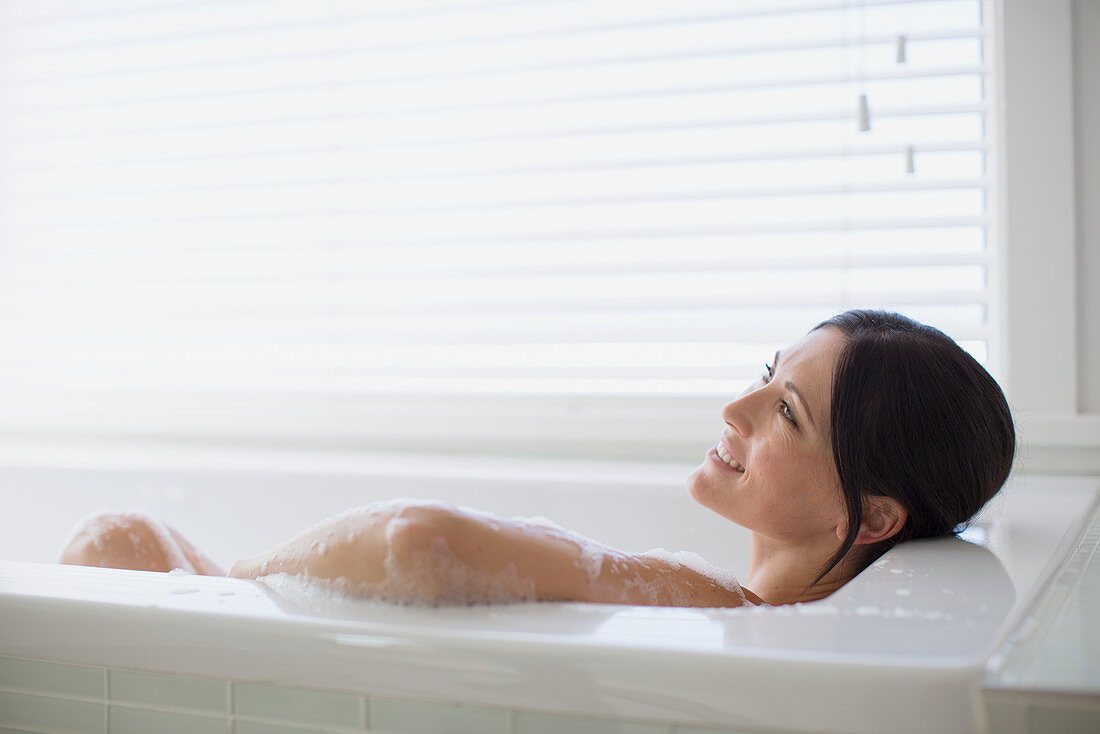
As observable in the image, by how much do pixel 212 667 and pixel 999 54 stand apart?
4.88ft

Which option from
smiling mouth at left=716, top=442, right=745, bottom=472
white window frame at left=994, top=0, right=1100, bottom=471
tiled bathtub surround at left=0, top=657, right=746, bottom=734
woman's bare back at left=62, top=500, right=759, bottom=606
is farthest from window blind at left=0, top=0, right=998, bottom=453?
tiled bathtub surround at left=0, top=657, right=746, bottom=734

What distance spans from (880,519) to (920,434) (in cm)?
10

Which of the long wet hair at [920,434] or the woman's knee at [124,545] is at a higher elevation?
the long wet hair at [920,434]

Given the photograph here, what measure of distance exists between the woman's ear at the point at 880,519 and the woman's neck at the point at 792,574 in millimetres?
50

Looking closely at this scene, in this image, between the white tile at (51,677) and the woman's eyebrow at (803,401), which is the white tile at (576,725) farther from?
the woman's eyebrow at (803,401)

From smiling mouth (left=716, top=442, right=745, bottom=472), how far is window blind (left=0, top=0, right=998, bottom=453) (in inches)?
21.7

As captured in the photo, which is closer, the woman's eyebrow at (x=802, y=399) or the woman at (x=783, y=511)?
the woman at (x=783, y=511)

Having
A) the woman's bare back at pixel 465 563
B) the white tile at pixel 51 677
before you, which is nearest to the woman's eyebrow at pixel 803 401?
the woman's bare back at pixel 465 563

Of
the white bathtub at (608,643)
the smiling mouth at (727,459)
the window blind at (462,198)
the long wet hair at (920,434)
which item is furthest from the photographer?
the window blind at (462,198)

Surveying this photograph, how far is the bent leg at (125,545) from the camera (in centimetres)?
112

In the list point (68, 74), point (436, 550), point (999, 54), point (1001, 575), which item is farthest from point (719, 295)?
point (68, 74)

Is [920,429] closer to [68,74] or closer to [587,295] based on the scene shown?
[587,295]

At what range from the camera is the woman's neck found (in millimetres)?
1031

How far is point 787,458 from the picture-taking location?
3.36 ft
